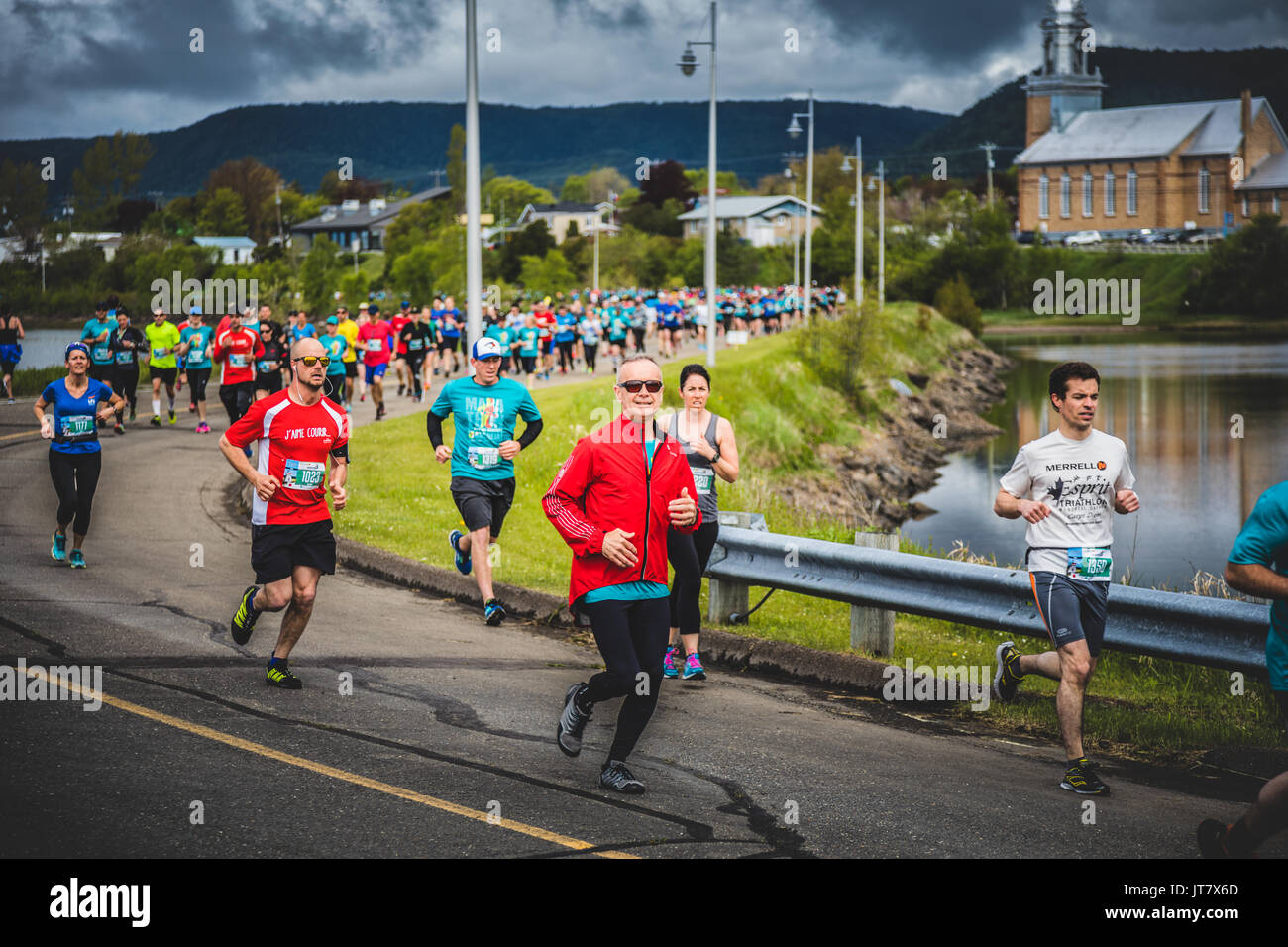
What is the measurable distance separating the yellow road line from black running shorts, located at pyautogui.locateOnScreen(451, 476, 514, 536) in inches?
143

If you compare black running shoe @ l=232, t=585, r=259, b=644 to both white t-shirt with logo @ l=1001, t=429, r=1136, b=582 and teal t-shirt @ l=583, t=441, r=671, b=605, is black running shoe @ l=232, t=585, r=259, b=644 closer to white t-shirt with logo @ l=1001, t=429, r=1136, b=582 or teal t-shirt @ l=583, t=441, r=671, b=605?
teal t-shirt @ l=583, t=441, r=671, b=605

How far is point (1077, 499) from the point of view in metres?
7.18

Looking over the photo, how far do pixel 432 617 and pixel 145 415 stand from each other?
62.5 feet

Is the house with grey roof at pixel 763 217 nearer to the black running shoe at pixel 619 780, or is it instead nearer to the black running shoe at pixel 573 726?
the black running shoe at pixel 573 726

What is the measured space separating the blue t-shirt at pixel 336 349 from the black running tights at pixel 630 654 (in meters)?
18.5

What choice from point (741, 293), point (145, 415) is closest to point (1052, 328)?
point (741, 293)

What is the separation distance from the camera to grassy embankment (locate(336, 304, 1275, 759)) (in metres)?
8.41

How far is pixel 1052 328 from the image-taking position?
341ft

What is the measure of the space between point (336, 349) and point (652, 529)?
1945 cm
